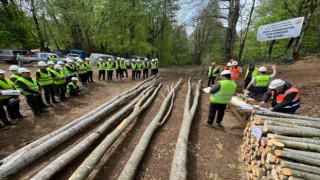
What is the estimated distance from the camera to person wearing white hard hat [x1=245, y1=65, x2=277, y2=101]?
635 centimetres

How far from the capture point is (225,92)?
16.5 ft

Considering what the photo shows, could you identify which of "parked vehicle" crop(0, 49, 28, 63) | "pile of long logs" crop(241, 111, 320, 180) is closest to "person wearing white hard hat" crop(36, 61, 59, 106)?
"pile of long logs" crop(241, 111, 320, 180)

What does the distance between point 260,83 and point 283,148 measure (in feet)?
14.3

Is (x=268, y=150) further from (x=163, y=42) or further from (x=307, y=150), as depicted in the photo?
Result: (x=163, y=42)

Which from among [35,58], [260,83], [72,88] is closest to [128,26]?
[35,58]

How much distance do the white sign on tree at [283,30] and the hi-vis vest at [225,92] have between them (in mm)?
6679

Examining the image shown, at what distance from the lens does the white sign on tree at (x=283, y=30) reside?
870 cm

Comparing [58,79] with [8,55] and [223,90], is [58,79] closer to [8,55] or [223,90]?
[223,90]

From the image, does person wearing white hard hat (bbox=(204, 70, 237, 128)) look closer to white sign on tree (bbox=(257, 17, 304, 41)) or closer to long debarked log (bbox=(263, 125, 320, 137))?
long debarked log (bbox=(263, 125, 320, 137))

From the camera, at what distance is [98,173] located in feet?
11.5

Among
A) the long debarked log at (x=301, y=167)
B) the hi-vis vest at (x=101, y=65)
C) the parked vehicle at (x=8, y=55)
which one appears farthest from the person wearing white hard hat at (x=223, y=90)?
the parked vehicle at (x=8, y=55)

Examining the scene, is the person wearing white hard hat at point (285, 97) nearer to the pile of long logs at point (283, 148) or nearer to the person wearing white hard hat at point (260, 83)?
the pile of long logs at point (283, 148)

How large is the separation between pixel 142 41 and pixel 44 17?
1721 cm

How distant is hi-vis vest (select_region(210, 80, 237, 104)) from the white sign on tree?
6679 millimetres
